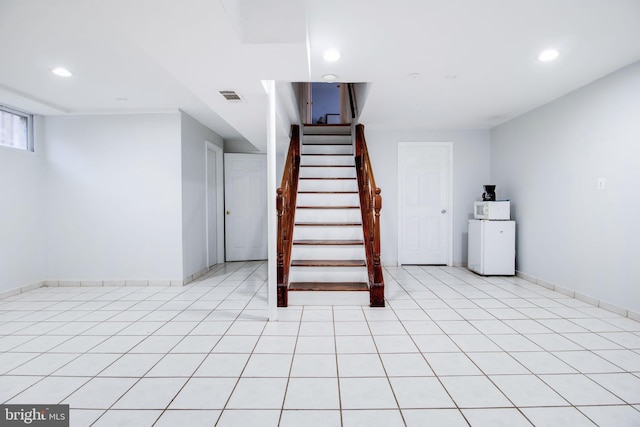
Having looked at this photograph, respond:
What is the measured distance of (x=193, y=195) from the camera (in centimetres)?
513

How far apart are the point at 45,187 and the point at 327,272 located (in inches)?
174

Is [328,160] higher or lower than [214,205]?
higher

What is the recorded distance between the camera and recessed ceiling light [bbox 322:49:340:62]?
281 centimetres

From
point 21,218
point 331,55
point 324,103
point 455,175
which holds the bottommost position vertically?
point 21,218

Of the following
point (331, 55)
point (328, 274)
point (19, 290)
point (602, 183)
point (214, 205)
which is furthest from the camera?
point (214, 205)

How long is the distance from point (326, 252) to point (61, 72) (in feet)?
11.8

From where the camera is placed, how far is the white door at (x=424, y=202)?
19.1 ft

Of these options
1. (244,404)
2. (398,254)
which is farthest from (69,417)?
(398,254)

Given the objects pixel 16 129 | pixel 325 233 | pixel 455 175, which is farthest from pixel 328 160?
pixel 16 129

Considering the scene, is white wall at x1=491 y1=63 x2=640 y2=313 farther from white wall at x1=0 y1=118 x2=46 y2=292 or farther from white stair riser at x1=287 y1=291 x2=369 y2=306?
white wall at x1=0 y1=118 x2=46 y2=292

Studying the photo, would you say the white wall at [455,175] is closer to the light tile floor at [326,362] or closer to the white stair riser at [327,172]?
the white stair riser at [327,172]

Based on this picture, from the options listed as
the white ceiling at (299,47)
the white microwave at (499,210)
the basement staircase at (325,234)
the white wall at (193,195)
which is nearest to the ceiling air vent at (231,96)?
the white ceiling at (299,47)

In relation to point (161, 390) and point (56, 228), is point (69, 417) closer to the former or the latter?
point (161, 390)

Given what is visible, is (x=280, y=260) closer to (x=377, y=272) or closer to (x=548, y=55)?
(x=377, y=272)
